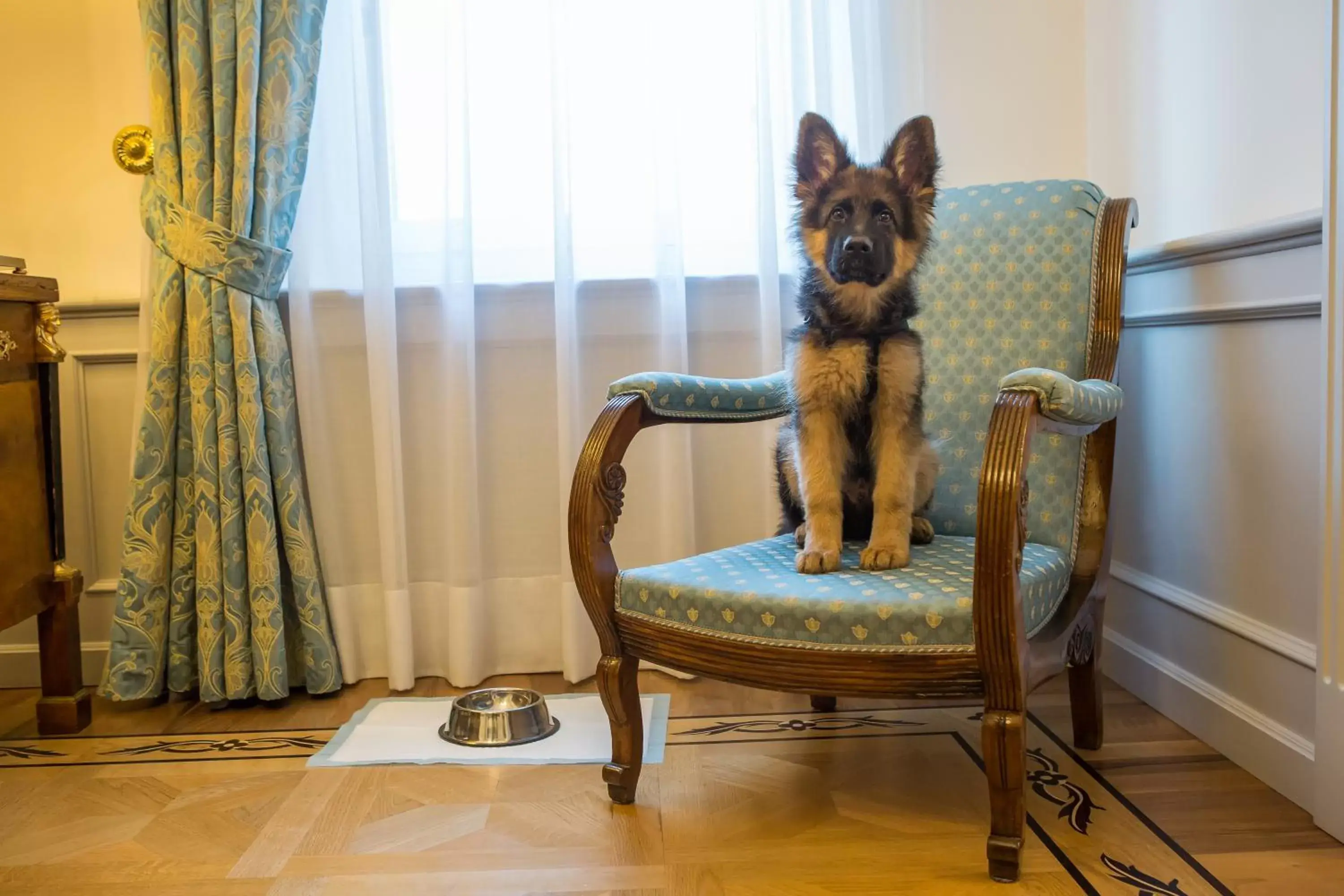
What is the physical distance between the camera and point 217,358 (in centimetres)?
248

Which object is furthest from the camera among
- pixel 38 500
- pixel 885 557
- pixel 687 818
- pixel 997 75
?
pixel 997 75

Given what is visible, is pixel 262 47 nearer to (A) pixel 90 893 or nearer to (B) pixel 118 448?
(B) pixel 118 448

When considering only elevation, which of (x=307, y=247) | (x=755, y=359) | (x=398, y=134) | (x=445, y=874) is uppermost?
(x=398, y=134)

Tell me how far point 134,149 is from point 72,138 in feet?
0.58

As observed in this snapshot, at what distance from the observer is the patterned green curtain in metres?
2.46

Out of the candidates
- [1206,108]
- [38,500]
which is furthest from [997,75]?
[38,500]

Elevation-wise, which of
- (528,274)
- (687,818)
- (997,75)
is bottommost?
(687,818)

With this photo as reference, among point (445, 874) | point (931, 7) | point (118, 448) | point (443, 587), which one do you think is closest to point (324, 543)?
point (443, 587)

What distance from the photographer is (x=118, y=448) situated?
2777 millimetres

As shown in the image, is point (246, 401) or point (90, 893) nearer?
point (90, 893)

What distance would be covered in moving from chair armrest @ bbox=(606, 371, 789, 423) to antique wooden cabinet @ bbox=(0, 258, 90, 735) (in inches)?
50.8

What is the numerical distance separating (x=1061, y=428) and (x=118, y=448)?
7.57ft

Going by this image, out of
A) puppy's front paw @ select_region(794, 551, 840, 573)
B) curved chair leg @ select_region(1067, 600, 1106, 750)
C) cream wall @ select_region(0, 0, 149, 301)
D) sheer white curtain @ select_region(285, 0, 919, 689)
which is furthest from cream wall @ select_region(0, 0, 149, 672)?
curved chair leg @ select_region(1067, 600, 1106, 750)

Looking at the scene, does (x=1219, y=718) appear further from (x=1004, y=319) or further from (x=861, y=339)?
(x=861, y=339)
